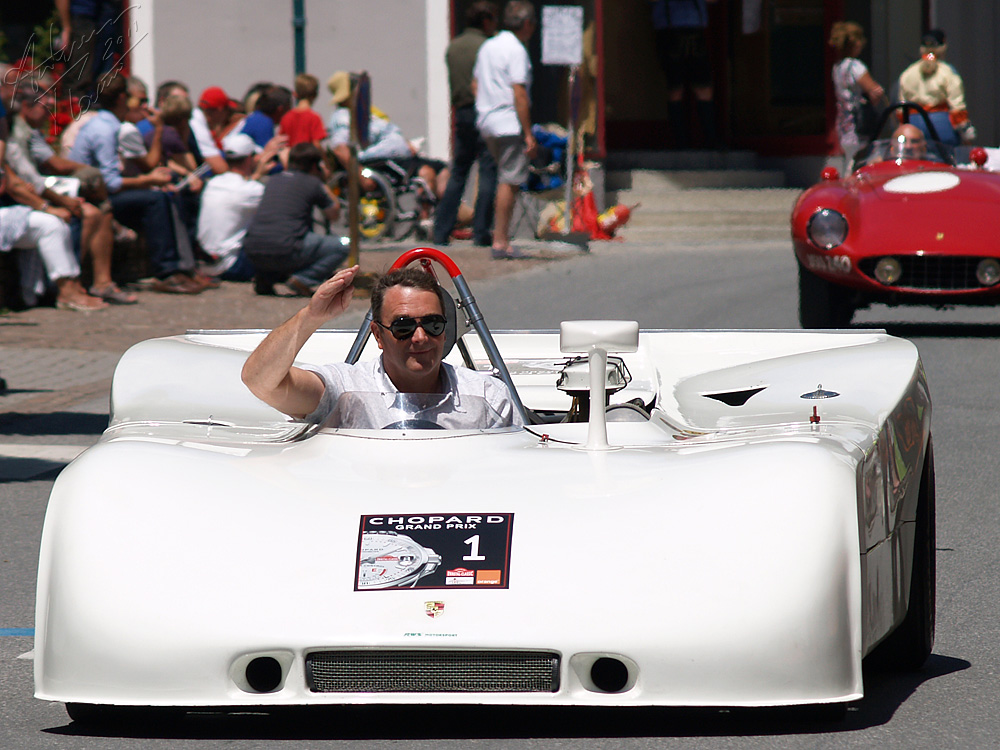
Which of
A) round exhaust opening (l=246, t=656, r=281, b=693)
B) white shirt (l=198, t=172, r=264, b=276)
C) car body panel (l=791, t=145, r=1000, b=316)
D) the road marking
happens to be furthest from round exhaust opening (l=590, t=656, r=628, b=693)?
white shirt (l=198, t=172, r=264, b=276)

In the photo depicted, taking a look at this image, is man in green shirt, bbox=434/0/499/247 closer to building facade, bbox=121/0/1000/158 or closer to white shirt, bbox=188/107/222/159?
white shirt, bbox=188/107/222/159

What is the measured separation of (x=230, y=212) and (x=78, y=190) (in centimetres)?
175

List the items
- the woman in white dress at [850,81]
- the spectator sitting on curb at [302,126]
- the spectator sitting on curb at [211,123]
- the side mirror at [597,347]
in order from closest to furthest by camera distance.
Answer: the side mirror at [597,347], the spectator sitting on curb at [211,123], the spectator sitting on curb at [302,126], the woman in white dress at [850,81]

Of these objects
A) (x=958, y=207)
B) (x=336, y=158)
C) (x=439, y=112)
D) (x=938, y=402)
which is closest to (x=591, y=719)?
(x=938, y=402)

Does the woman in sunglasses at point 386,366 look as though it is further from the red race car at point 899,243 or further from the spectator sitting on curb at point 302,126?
the spectator sitting on curb at point 302,126

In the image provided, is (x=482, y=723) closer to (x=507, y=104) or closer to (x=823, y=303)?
(x=823, y=303)

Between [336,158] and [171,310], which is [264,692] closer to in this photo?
[171,310]

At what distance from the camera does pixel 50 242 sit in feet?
38.9

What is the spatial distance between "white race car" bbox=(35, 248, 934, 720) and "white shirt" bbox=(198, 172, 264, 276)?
1009 cm

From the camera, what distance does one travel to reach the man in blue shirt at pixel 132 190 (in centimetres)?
1284

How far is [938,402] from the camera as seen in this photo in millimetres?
8461

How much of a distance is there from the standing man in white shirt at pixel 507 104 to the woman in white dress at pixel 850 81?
4044 mm

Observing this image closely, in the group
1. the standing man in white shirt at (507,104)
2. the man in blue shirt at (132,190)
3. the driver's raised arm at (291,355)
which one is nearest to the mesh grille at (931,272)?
the standing man in white shirt at (507,104)

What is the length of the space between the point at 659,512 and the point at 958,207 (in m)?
7.16
